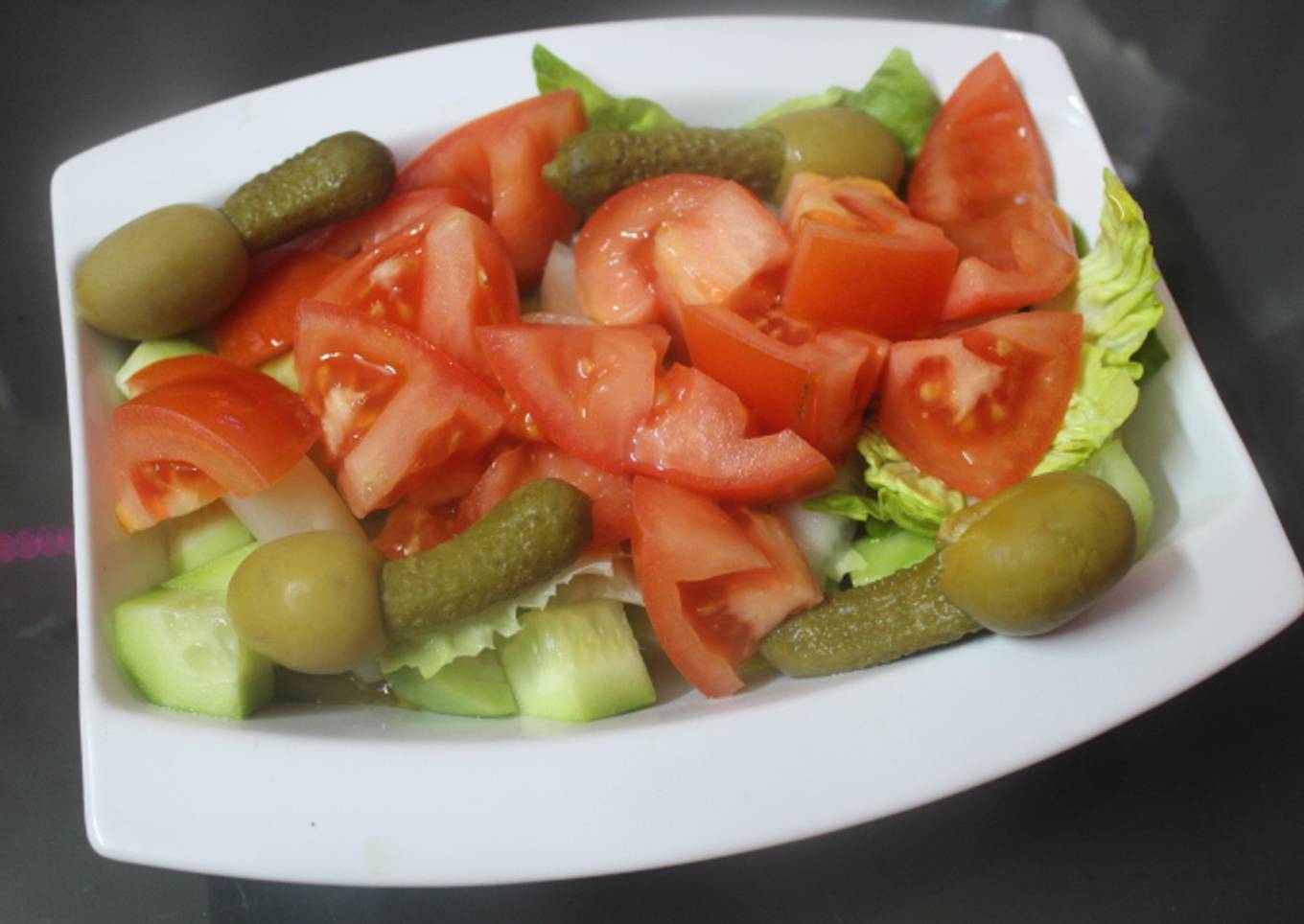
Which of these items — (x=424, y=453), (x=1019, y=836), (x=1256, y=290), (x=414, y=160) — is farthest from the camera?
(x=1256, y=290)

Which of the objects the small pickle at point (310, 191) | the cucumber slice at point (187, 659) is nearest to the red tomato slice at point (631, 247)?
the small pickle at point (310, 191)

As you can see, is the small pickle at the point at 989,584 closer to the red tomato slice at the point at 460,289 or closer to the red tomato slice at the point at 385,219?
the red tomato slice at the point at 460,289

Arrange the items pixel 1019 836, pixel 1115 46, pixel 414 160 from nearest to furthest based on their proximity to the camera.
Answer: pixel 1019 836
pixel 414 160
pixel 1115 46

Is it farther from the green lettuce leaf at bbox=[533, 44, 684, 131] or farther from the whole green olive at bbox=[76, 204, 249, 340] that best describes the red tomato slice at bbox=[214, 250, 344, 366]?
the green lettuce leaf at bbox=[533, 44, 684, 131]

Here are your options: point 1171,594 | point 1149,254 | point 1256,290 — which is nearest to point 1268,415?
point 1256,290

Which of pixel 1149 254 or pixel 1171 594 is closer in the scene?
pixel 1171 594

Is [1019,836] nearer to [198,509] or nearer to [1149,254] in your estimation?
[1149,254]

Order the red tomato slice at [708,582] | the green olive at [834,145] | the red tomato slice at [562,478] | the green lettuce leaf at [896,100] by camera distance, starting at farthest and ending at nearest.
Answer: the green lettuce leaf at [896,100]
the green olive at [834,145]
the red tomato slice at [562,478]
the red tomato slice at [708,582]
